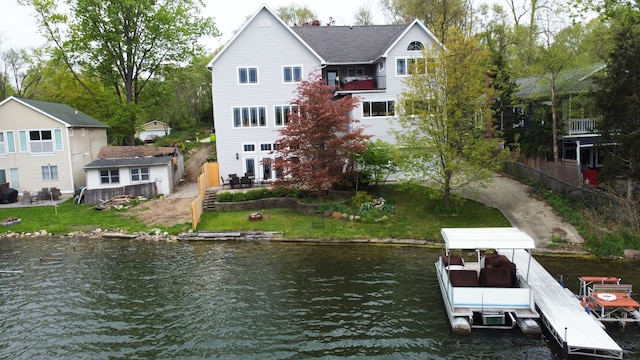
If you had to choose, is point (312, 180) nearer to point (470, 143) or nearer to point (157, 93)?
point (470, 143)

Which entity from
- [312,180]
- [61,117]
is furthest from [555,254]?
[61,117]

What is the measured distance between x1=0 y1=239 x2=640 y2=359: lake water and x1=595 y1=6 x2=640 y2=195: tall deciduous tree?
560 centimetres

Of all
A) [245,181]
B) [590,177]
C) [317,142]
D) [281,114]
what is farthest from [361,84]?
[590,177]

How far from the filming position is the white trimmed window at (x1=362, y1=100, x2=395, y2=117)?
36406 millimetres

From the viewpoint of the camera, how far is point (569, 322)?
14539mm

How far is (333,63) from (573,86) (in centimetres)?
1759

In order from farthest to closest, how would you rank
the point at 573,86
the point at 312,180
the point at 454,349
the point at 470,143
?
the point at 573,86 < the point at 312,180 < the point at 470,143 < the point at 454,349

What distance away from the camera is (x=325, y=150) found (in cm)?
2994

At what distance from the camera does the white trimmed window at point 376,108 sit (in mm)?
36406

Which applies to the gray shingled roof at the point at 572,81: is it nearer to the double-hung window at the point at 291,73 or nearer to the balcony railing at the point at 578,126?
the balcony railing at the point at 578,126

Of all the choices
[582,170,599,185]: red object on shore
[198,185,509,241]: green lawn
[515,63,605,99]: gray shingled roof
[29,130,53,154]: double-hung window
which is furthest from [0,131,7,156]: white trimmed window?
[582,170,599,185]: red object on shore

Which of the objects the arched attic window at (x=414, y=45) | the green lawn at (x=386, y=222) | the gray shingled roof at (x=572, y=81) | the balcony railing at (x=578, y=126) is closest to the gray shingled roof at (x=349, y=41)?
the arched attic window at (x=414, y=45)

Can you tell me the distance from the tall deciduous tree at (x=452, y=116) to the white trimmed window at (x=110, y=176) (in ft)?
71.1

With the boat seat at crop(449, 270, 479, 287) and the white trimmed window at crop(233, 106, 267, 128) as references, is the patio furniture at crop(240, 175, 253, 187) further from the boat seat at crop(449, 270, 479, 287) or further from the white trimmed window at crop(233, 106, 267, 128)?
the boat seat at crop(449, 270, 479, 287)
